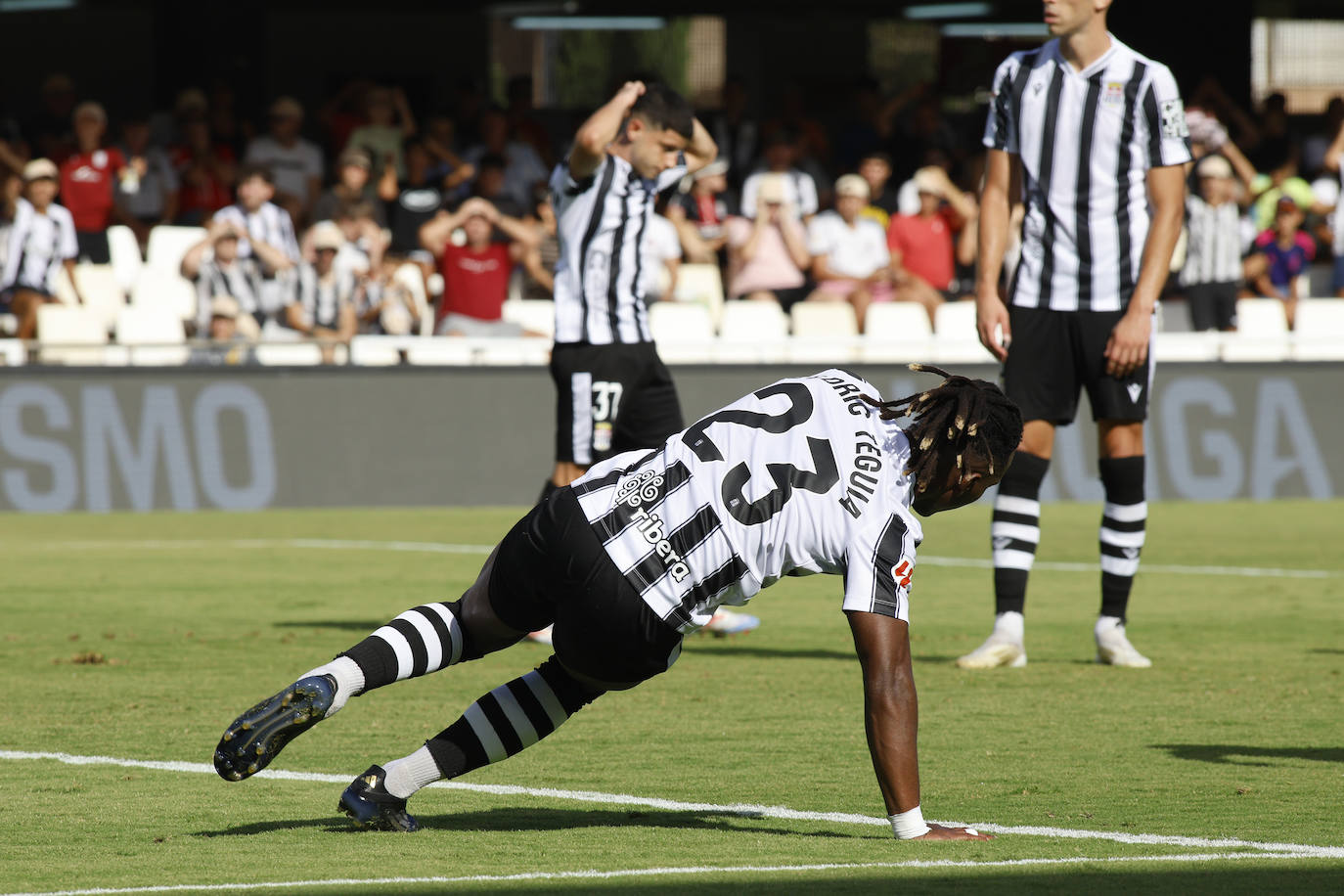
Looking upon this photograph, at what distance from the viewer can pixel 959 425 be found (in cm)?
477

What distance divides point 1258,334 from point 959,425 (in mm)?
13976

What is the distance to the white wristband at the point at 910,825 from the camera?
Result: 4711 mm

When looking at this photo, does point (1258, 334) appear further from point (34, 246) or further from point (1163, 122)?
point (1163, 122)

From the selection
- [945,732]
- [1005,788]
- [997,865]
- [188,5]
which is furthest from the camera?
[188,5]

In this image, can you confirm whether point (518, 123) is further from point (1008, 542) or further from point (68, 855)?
point (68, 855)

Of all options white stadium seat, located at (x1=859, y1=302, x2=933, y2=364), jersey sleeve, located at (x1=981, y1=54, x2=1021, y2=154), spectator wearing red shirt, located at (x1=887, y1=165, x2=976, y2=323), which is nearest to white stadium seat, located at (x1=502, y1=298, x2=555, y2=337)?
white stadium seat, located at (x1=859, y1=302, x2=933, y2=364)

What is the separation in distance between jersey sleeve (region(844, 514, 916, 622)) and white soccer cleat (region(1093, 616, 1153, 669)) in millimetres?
3553

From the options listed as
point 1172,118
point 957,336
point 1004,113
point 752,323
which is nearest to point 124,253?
point 752,323

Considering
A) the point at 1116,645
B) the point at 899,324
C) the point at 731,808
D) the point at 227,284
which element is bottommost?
the point at 1116,645

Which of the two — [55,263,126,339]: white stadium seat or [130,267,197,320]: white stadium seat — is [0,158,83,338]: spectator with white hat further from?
[130,267,197,320]: white stadium seat

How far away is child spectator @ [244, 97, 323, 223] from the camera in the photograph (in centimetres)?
1888

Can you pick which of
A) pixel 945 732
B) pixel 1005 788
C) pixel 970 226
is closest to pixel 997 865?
pixel 1005 788

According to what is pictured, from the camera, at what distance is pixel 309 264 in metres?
17.0

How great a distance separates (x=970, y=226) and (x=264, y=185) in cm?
643
